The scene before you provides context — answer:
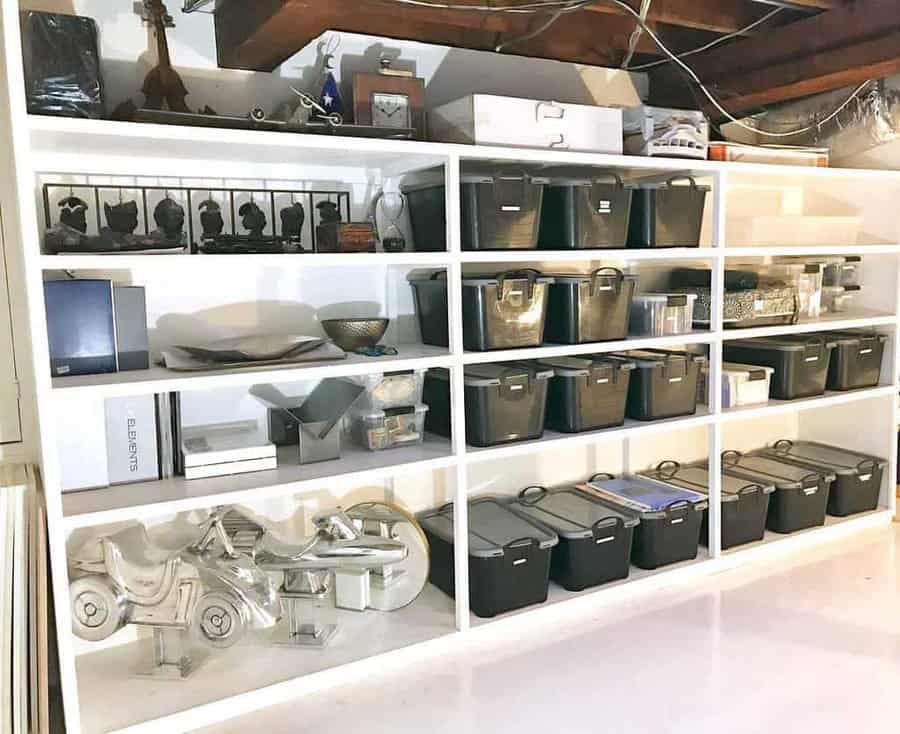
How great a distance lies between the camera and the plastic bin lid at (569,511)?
2.86 metres

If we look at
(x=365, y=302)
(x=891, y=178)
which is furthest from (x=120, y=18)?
(x=891, y=178)

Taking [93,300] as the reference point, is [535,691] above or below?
below

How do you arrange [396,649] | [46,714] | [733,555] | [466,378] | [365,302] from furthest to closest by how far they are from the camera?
[733,555], [365,302], [466,378], [396,649], [46,714]

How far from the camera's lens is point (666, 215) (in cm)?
294

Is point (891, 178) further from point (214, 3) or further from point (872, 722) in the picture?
point (214, 3)

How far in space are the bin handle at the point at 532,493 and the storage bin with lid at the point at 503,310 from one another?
780mm

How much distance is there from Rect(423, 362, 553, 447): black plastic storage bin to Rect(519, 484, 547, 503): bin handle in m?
0.51

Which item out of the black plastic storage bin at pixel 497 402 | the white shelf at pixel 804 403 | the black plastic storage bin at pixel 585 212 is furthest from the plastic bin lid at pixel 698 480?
the black plastic storage bin at pixel 585 212

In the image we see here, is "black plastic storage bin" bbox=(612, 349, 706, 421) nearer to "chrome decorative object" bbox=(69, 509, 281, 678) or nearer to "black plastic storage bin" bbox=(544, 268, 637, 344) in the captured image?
"black plastic storage bin" bbox=(544, 268, 637, 344)

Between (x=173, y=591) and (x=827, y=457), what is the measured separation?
9.66 feet

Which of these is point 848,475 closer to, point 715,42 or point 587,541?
point 587,541

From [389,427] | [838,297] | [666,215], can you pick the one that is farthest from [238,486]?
[838,297]

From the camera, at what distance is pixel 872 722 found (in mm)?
2156

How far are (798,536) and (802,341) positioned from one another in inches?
33.3
